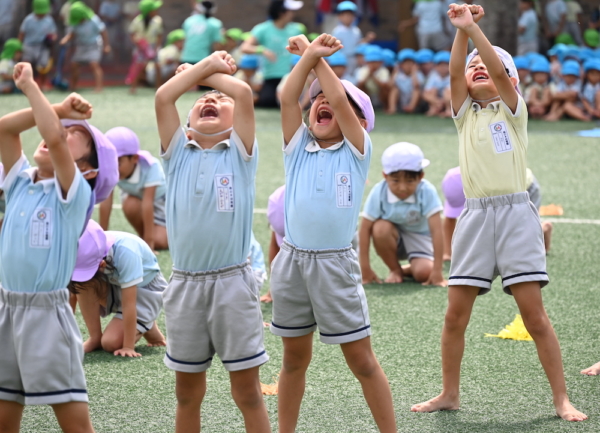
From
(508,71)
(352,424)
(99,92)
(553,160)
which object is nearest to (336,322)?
(352,424)

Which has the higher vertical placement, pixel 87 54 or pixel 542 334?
pixel 87 54

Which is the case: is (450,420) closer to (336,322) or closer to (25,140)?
(336,322)

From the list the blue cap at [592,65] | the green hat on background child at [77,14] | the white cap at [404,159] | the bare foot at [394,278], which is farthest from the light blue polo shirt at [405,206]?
the green hat on background child at [77,14]

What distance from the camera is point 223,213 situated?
10.5ft

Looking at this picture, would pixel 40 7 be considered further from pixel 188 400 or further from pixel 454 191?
pixel 188 400

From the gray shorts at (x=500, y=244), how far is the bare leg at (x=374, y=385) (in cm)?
65

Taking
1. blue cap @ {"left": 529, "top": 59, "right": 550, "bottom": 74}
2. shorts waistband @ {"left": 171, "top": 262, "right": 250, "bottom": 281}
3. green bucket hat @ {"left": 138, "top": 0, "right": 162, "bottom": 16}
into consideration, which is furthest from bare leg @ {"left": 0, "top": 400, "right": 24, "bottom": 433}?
green bucket hat @ {"left": 138, "top": 0, "right": 162, "bottom": 16}

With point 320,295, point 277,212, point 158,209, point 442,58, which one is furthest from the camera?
point 442,58

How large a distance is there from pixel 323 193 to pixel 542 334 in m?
1.13

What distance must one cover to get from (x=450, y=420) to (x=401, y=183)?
2.41 metres

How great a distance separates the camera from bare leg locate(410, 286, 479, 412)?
382 centimetres

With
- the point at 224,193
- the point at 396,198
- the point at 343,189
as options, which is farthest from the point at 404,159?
the point at 224,193

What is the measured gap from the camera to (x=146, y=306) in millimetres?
4680

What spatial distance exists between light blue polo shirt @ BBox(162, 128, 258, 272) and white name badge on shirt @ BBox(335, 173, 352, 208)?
33 centimetres
